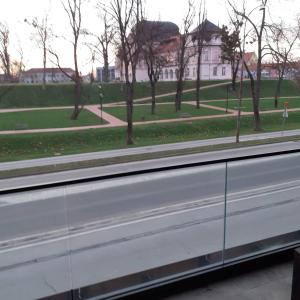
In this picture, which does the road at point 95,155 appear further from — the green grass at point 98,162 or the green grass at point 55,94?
the green grass at point 55,94

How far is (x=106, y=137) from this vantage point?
105 feet

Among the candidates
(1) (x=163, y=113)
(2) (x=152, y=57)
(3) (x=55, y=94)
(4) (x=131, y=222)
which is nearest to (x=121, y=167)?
(4) (x=131, y=222)

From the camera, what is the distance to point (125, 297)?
3188mm

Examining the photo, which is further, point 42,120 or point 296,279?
point 42,120

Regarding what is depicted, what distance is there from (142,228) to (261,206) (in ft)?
5.26

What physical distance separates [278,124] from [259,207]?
37763mm

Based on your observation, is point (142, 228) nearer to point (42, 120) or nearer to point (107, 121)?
point (107, 121)

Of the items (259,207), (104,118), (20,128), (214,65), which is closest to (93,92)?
(104,118)

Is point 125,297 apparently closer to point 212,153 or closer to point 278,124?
point 212,153

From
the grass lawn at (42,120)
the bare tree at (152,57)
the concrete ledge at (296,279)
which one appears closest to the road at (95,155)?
the grass lawn at (42,120)

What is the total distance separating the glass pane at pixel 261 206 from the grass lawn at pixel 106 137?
2161 cm

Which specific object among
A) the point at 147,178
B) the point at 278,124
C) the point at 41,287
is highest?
the point at 147,178

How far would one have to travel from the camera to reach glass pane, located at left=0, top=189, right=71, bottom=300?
10.6 ft

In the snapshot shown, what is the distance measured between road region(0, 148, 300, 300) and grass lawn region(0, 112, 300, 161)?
70.7 feet
